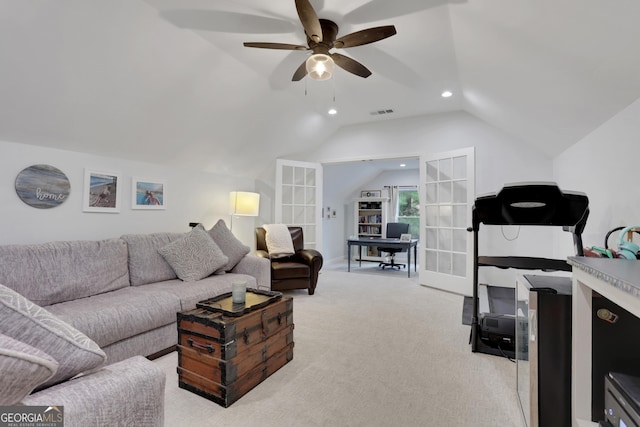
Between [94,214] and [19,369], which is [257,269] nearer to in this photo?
[94,214]

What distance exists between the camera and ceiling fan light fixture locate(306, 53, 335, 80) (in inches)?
92.8

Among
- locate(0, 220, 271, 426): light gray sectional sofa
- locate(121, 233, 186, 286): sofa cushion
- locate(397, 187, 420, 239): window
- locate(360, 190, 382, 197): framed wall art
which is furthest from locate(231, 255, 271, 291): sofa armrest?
locate(397, 187, 420, 239): window

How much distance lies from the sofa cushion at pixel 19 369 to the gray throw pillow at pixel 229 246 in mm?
2687

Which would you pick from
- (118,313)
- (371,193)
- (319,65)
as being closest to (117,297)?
(118,313)

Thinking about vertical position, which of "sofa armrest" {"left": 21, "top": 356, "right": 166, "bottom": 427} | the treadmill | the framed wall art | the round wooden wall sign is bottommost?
"sofa armrest" {"left": 21, "top": 356, "right": 166, "bottom": 427}

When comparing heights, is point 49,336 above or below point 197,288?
above

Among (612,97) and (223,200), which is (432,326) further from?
(223,200)

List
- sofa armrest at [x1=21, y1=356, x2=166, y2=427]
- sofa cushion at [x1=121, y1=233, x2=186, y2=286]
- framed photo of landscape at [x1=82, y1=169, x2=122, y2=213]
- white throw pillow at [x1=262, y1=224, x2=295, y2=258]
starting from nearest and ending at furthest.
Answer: sofa armrest at [x1=21, y1=356, x2=166, y2=427]
sofa cushion at [x1=121, y1=233, x2=186, y2=286]
framed photo of landscape at [x1=82, y1=169, x2=122, y2=213]
white throw pillow at [x1=262, y1=224, x2=295, y2=258]

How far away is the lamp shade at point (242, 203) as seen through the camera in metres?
4.41

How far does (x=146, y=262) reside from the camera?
2.83m

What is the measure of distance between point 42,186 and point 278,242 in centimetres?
264

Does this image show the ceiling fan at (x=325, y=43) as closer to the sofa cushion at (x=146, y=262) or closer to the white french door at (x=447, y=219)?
the sofa cushion at (x=146, y=262)

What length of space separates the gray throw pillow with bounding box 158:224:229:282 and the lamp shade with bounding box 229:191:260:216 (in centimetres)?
123
